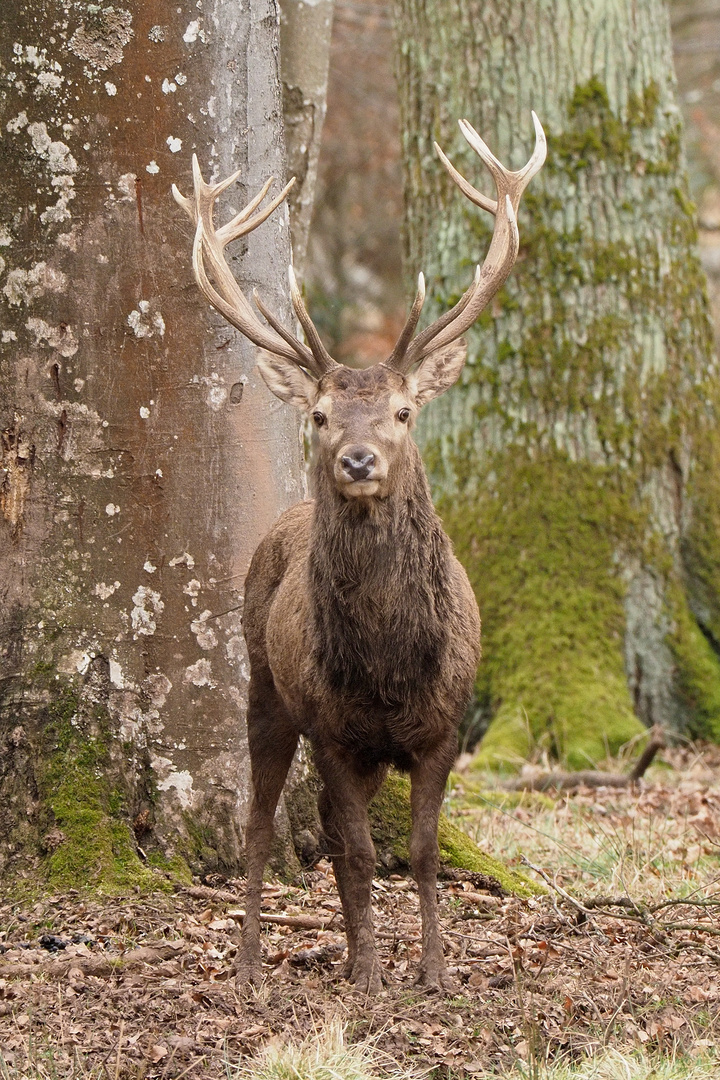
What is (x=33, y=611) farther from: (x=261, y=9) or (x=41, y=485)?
(x=261, y=9)

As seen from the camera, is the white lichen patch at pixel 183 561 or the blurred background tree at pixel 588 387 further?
the blurred background tree at pixel 588 387

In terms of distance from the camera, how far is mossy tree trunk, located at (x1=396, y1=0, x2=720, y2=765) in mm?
8828

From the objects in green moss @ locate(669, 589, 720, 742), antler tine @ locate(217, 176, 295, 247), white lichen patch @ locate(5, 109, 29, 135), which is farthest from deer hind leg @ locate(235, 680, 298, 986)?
green moss @ locate(669, 589, 720, 742)

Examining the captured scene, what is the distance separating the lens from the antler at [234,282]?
519 centimetres

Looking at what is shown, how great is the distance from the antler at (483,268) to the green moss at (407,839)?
6.87 ft

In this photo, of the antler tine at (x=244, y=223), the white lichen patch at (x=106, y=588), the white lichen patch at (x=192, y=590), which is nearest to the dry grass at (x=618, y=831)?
the white lichen patch at (x=192, y=590)

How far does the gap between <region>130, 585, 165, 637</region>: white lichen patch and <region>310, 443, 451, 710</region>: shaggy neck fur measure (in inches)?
33.2

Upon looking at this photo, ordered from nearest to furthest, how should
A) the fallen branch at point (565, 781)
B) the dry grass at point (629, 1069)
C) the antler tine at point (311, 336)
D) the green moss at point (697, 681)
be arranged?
the dry grass at point (629, 1069)
the antler tine at point (311, 336)
the fallen branch at point (565, 781)
the green moss at point (697, 681)

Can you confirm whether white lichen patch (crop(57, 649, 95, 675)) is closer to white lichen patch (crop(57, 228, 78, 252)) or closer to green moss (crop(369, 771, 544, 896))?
green moss (crop(369, 771, 544, 896))

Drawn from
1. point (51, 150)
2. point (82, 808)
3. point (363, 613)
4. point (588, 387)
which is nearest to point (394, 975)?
point (363, 613)

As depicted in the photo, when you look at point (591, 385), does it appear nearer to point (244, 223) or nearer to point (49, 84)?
point (244, 223)

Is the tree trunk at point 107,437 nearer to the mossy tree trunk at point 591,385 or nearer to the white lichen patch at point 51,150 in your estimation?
the white lichen patch at point 51,150

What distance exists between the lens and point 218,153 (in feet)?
18.9

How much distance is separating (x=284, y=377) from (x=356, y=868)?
1914 millimetres
